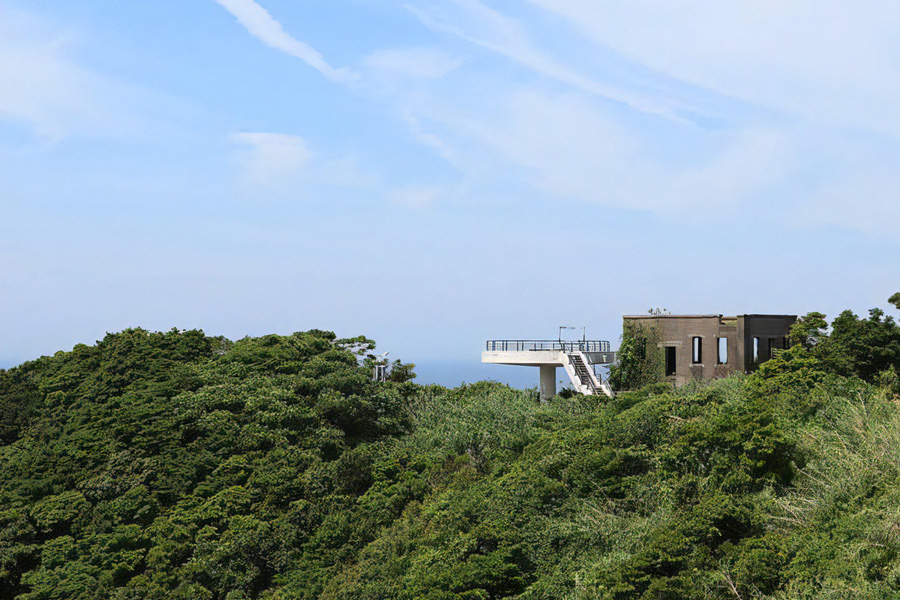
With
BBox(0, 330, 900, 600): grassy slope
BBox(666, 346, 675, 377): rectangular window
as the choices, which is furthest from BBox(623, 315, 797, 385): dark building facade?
BBox(0, 330, 900, 600): grassy slope

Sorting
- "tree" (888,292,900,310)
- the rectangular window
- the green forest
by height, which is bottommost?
the green forest

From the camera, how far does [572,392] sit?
3425 cm

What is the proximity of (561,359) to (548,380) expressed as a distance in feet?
5.98

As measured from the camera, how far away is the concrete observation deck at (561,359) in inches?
1315

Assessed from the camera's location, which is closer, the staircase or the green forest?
the green forest

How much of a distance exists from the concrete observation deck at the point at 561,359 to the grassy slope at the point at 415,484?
306 inches

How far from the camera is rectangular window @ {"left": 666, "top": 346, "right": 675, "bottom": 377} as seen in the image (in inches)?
1382

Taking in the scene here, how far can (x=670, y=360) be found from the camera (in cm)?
3525

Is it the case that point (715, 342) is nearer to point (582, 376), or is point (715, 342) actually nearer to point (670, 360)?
point (670, 360)

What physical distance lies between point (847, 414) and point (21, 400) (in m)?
26.6

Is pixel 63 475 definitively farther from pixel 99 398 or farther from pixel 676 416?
pixel 676 416

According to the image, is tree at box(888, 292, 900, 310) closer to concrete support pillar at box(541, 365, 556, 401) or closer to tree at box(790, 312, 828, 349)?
tree at box(790, 312, 828, 349)

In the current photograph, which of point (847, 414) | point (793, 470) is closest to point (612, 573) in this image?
point (793, 470)

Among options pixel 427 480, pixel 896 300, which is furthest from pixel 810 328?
pixel 427 480
